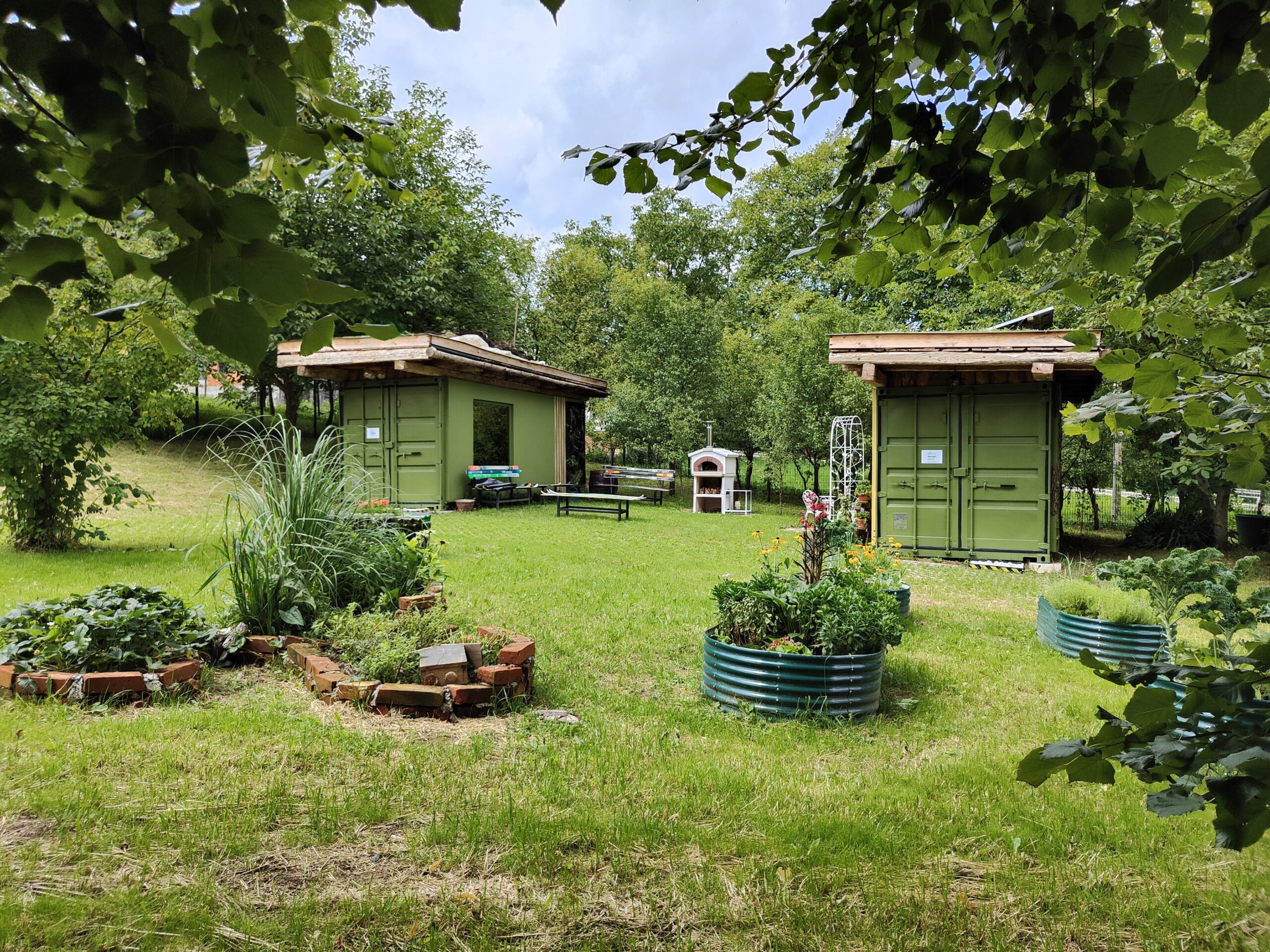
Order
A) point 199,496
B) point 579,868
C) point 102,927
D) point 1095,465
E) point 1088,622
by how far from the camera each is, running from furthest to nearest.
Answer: point 1095,465 < point 199,496 < point 1088,622 < point 579,868 < point 102,927

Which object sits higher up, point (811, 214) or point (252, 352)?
point (811, 214)

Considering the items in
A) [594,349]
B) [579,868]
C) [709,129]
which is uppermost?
[594,349]

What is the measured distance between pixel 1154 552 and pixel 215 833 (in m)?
14.2

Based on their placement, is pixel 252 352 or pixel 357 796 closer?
pixel 252 352

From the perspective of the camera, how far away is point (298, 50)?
1.25 metres

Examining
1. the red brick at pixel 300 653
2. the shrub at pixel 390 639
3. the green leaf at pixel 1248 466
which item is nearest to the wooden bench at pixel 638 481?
the shrub at pixel 390 639

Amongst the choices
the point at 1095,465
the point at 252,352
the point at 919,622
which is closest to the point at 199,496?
the point at 919,622

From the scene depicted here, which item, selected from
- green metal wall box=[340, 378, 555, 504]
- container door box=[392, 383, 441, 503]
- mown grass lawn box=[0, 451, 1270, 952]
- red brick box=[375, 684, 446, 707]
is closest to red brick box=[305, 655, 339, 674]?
mown grass lawn box=[0, 451, 1270, 952]

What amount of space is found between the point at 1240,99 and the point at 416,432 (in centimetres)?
1435

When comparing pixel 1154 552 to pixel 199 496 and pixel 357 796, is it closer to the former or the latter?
pixel 357 796

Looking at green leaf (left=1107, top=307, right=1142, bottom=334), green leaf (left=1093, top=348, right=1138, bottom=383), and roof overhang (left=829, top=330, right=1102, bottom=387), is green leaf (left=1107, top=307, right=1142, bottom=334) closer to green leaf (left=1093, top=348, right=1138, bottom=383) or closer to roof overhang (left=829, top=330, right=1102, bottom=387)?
green leaf (left=1093, top=348, right=1138, bottom=383)

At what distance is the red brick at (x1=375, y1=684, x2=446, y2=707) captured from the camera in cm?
348

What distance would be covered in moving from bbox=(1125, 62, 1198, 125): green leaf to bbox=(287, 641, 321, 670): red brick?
13.4 feet

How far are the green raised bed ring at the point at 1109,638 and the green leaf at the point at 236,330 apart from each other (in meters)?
5.43
